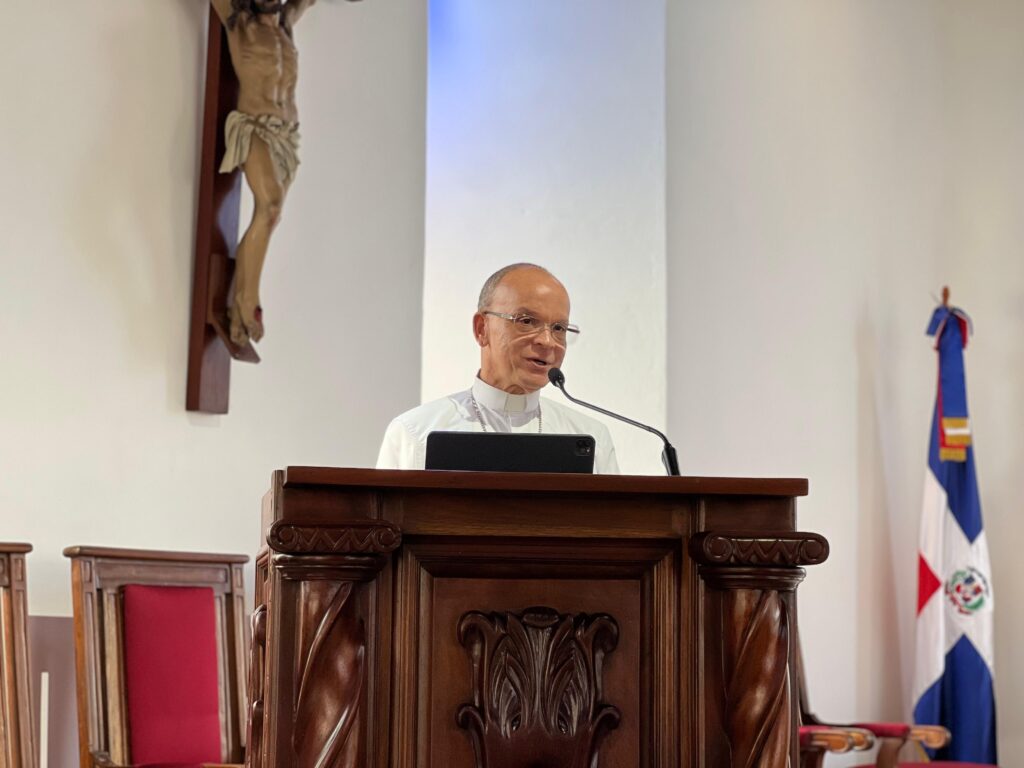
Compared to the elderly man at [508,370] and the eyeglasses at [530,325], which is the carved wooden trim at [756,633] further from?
the eyeglasses at [530,325]

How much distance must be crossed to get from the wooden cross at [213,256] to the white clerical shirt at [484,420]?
1146 mm

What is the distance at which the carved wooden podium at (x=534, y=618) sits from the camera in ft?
6.46

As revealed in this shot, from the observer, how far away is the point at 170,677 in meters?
4.02

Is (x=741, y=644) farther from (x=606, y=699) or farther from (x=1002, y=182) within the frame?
(x=1002, y=182)

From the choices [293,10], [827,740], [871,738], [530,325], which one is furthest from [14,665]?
[871,738]

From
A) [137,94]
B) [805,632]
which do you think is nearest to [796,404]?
[805,632]

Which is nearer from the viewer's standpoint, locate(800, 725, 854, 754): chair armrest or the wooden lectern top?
the wooden lectern top

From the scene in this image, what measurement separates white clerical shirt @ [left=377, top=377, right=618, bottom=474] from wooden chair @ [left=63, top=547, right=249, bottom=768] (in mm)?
964

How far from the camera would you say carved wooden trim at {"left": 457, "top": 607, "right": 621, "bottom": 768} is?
2.04m

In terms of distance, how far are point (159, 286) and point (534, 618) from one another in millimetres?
2688

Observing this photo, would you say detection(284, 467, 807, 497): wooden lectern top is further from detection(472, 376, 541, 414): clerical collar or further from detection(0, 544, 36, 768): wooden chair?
detection(0, 544, 36, 768): wooden chair

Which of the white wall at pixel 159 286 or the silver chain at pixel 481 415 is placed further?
the white wall at pixel 159 286

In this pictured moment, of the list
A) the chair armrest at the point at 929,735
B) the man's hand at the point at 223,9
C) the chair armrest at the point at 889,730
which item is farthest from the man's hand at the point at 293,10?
the chair armrest at the point at 929,735

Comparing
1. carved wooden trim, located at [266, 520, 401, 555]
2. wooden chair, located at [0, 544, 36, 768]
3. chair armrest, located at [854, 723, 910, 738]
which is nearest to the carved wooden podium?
carved wooden trim, located at [266, 520, 401, 555]
